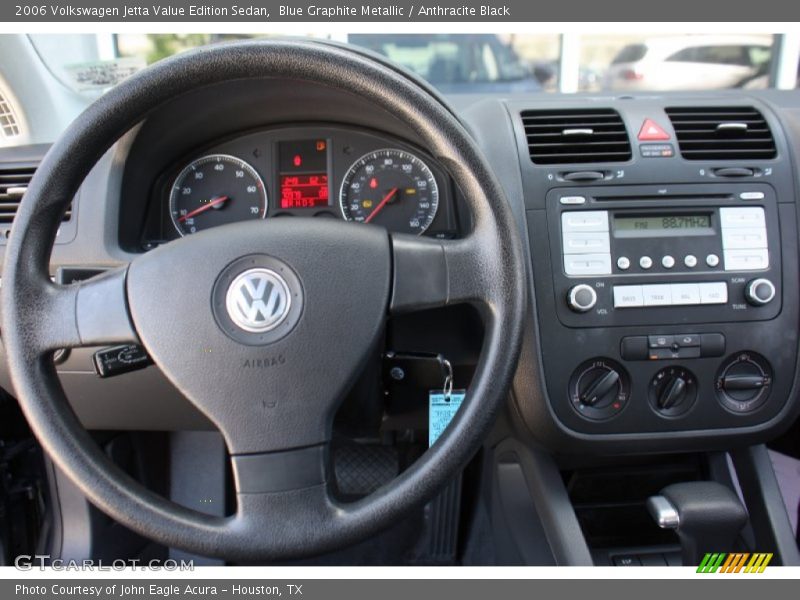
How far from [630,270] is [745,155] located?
1.19 feet

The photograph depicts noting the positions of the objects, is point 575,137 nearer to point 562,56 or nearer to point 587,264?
point 587,264

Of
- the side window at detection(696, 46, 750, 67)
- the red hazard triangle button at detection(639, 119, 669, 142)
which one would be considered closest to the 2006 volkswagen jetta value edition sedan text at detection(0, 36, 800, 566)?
the red hazard triangle button at detection(639, 119, 669, 142)

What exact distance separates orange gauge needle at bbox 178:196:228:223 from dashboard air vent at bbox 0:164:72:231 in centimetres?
31

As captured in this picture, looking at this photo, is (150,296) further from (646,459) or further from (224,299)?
(646,459)

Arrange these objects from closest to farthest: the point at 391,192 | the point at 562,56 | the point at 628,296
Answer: the point at 628,296, the point at 391,192, the point at 562,56

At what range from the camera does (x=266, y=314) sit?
3.16 ft

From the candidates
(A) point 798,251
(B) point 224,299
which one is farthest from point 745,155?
→ (B) point 224,299

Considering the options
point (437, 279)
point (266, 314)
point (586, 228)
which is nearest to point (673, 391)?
point (586, 228)

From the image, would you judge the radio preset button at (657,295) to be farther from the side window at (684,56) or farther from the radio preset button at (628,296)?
the side window at (684,56)

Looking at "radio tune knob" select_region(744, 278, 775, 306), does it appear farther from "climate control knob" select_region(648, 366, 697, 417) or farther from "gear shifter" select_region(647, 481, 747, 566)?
"gear shifter" select_region(647, 481, 747, 566)

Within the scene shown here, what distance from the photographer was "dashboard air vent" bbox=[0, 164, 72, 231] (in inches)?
53.6

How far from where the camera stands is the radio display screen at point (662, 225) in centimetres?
132

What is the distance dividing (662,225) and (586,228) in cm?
16

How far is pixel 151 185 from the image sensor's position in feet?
4.65
